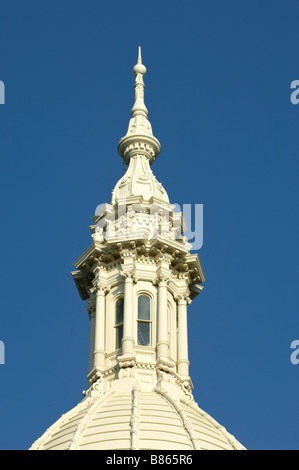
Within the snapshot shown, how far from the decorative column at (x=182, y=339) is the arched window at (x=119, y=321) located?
3.50 metres

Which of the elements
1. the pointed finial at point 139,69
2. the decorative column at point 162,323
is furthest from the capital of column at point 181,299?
the pointed finial at point 139,69

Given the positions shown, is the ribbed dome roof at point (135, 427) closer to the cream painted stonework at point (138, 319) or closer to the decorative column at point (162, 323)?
the cream painted stonework at point (138, 319)

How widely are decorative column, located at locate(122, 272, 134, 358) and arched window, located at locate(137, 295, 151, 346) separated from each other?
1.31 metres

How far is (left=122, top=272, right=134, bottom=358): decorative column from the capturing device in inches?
3086

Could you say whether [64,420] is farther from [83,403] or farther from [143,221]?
[143,221]

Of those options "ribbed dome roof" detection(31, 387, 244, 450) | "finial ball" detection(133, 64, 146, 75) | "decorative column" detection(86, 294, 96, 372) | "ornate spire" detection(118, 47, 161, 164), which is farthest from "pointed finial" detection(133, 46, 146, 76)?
"ribbed dome roof" detection(31, 387, 244, 450)

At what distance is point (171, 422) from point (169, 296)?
12655 millimetres

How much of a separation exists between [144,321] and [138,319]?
358 millimetres

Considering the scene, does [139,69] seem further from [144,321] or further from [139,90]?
[144,321]

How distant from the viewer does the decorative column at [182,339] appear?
80.6m

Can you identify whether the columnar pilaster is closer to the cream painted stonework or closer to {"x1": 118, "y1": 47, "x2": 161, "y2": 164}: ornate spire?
the cream painted stonework

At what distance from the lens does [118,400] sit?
247ft
